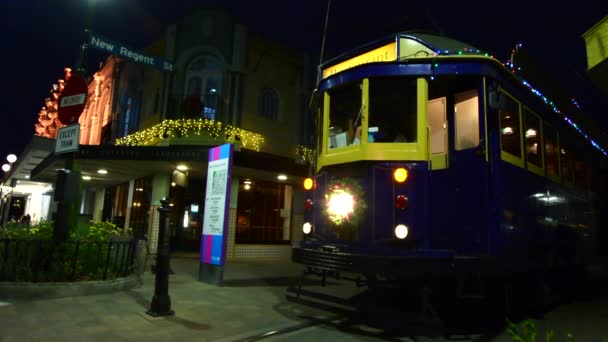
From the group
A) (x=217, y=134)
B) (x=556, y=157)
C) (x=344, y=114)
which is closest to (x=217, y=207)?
(x=344, y=114)

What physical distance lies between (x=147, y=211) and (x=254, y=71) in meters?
7.01

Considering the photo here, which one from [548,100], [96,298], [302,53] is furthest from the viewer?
[302,53]

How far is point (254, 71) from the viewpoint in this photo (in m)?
16.4

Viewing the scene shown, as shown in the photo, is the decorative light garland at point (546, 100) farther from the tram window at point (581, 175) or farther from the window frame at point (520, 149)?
the tram window at point (581, 175)

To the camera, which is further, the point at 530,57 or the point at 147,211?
the point at 147,211

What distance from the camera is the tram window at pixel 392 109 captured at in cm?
A: 586

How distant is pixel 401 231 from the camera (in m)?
5.32

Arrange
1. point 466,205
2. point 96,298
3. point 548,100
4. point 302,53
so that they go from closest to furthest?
point 466,205
point 96,298
point 548,100
point 302,53

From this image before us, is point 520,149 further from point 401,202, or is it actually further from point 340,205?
point 340,205

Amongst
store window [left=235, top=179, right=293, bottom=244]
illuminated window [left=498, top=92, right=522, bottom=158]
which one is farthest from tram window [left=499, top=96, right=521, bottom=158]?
store window [left=235, top=179, right=293, bottom=244]

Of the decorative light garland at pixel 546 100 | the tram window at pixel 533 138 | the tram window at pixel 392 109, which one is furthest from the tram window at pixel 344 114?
the tram window at pixel 533 138

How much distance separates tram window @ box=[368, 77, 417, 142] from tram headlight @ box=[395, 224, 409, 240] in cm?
126

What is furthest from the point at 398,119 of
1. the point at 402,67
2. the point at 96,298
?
the point at 96,298

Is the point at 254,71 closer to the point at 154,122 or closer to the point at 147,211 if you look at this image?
the point at 154,122
